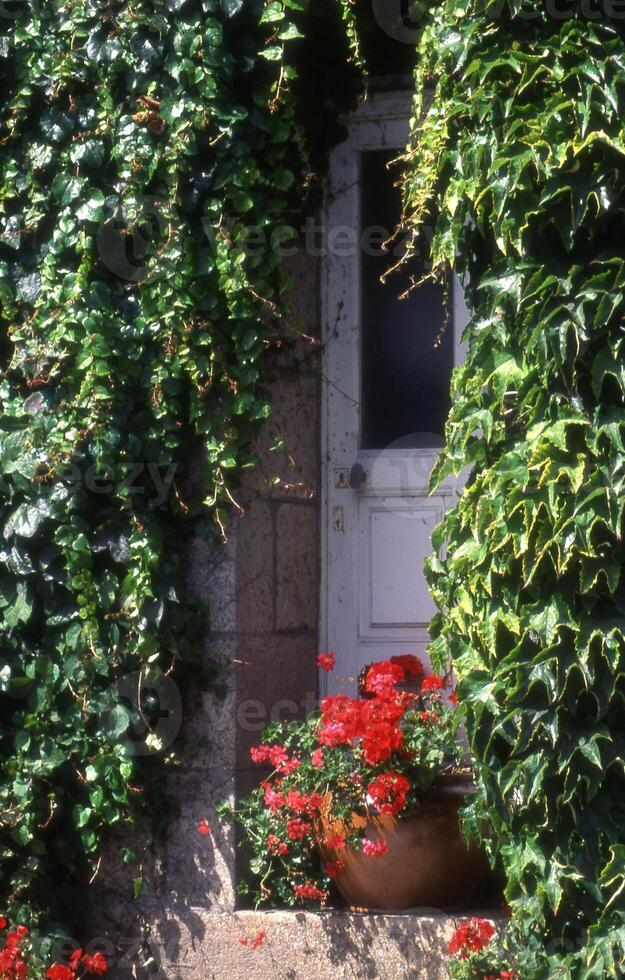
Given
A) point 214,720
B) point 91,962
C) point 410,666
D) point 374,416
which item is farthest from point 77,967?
point 374,416

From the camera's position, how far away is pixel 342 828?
390 cm

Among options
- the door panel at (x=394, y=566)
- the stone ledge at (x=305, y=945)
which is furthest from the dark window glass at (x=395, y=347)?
the stone ledge at (x=305, y=945)

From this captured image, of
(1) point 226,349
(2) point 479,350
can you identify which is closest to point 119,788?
(1) point 226,349

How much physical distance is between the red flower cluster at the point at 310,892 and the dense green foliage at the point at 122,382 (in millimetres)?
545

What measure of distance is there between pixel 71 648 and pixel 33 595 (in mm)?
210

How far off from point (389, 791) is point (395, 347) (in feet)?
5.21

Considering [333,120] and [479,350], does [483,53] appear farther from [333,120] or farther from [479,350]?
[333,120]

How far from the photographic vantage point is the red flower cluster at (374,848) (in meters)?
3.83

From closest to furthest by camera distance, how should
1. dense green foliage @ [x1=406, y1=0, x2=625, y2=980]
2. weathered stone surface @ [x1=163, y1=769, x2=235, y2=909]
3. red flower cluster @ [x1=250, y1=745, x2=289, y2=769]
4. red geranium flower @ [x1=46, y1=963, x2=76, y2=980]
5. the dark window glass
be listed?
dense green foliage @ [x1=406, y1=0, x2=625, y2=980] < red geranium flower @ [x1=46, y1=963, x2=76, y2=980] < red flower cluster @ [x1=250, y1=745, x2=289, y2=769] < weathered stone surface @ [x1=163, y1=769, x2=235, y2=909] < the dark window glass

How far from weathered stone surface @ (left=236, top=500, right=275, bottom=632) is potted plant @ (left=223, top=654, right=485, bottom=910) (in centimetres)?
43

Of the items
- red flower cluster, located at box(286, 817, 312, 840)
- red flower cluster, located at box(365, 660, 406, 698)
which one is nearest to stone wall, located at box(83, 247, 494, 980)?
red flower cluster, located at box(286, 817, 312, 840)

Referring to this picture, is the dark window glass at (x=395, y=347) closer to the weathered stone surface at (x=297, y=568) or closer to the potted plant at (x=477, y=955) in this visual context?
the weathered stone surface at (x=297, y=568)

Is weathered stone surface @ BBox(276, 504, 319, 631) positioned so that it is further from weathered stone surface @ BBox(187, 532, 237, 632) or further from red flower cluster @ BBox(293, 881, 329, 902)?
red flower cluster @ BBox(293, 881, 329, 902)

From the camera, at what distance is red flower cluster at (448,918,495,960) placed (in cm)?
357
